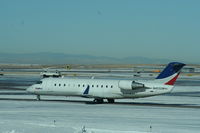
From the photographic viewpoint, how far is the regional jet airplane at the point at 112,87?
3806cm

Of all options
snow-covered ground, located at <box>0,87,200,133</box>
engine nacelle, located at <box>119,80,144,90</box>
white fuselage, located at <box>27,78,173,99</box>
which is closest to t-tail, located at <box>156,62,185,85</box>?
white fuselage, located at <box>27,78,173,99</box>

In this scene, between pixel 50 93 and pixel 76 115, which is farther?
pixel 50 93

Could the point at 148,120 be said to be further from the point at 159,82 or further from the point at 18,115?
the point at 159,82

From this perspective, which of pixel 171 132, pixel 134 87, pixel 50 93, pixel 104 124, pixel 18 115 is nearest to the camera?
pixel 171 132

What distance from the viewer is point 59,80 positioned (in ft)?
138

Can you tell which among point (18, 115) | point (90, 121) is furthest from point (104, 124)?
point (18, 115)

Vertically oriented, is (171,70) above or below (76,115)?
above

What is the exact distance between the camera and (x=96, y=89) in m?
40.0

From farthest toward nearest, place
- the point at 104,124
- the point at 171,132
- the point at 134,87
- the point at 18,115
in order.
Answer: the point at 134,87
the point at 18,115
the point at 104,124
the point at 171,132

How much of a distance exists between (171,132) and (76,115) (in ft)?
30.0

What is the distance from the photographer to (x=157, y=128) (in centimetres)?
2288

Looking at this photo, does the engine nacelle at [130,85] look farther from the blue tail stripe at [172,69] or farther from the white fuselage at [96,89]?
the blue tail stripe at [172,69]

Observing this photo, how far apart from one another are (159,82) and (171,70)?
164 cm

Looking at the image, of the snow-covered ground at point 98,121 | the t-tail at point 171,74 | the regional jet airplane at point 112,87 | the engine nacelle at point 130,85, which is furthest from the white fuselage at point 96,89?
the snow-covered ground at point 98,121
